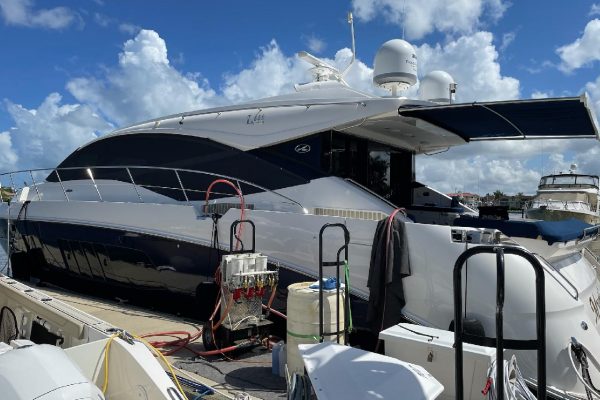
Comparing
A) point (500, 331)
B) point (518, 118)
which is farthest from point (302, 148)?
point (500, 331)

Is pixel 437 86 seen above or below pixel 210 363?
above

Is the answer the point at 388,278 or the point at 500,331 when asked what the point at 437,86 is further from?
the point at 500,331

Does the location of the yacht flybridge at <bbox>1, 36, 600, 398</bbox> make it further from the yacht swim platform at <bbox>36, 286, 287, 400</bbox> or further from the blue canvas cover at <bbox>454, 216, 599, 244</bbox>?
the yacht swim platform at <bbox>36, 286, 287, 400</bbox>

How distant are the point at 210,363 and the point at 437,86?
18.1 feet

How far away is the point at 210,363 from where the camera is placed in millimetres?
4844

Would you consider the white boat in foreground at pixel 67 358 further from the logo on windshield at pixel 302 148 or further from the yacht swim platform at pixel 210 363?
the logo on windshield at pixel 302 148

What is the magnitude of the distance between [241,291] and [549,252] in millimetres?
2901

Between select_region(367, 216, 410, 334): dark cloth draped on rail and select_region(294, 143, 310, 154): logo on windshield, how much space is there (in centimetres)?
202

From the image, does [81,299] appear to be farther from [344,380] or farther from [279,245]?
[344,380]

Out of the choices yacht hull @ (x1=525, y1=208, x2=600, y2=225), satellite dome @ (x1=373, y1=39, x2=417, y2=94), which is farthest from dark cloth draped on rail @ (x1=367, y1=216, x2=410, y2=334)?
yacht hull @ (x1=525, y1=208, x2=600, y2=225)

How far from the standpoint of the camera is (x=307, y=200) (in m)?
6.00

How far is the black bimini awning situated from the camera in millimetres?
4863

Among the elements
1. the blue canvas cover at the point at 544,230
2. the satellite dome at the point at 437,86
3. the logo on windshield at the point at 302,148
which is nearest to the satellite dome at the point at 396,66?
the satellite dome at the point at 437,86

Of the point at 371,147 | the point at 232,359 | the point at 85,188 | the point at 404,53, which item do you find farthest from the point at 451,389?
the point at 85,188
